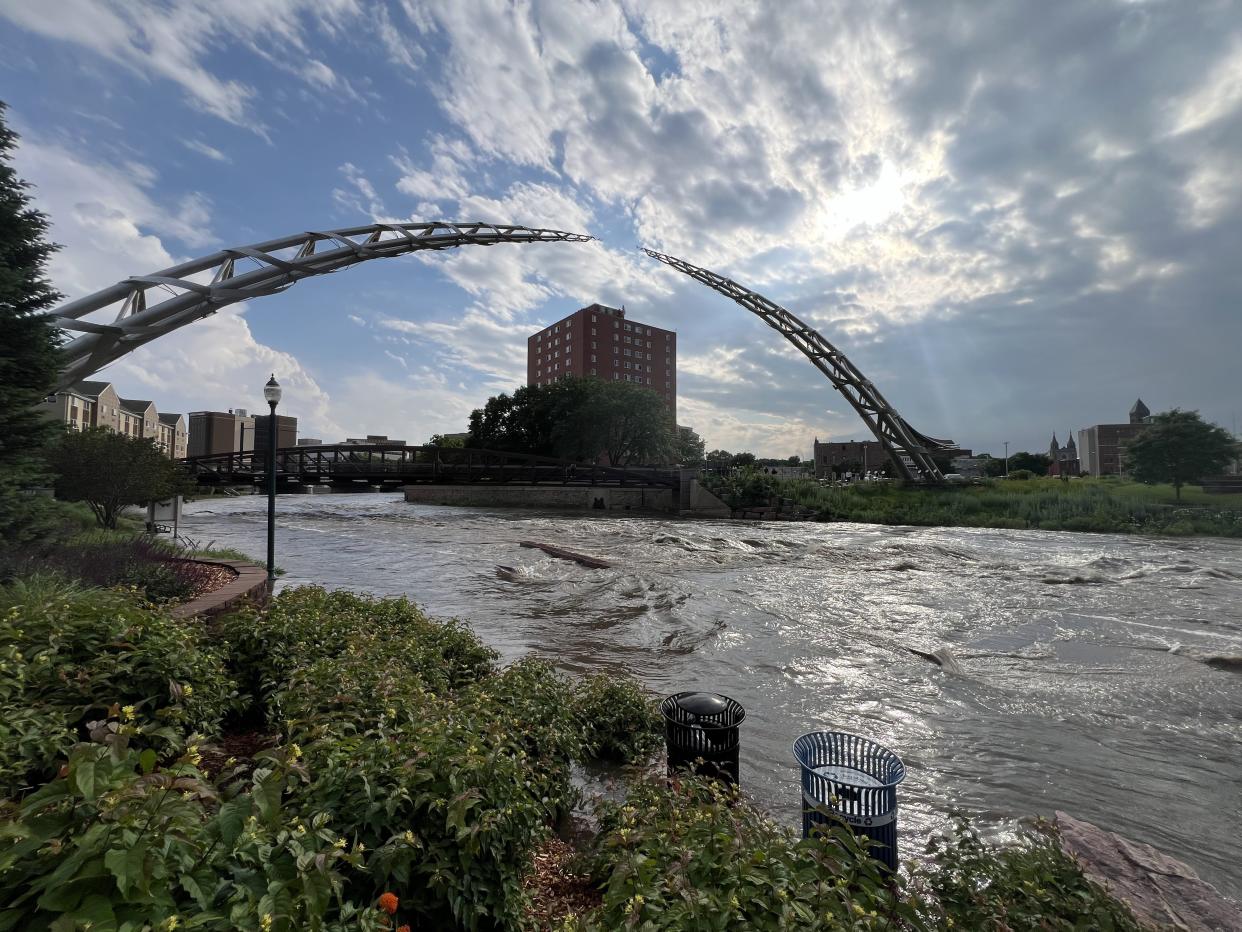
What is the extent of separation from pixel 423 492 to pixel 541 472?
50.0 feet

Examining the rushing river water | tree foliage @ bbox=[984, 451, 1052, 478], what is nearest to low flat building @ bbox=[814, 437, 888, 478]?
tree foliage @ bbox=[984, 451, 1052, 478]

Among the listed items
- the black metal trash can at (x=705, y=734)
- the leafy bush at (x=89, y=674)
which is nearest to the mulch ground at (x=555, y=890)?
the black metal trash can at (x=705, y=734)

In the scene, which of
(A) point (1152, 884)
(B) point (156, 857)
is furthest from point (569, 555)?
(B) point (156, 857)

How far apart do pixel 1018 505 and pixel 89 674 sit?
47.7 metres

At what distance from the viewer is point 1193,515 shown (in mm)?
32500

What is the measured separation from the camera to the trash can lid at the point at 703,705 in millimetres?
4809

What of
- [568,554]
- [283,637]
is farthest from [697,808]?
[568,554]

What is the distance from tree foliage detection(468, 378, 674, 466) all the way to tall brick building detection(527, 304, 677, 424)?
86.2 ft

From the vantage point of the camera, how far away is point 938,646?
10.6 meters

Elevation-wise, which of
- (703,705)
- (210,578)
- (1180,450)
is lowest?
(703,705)

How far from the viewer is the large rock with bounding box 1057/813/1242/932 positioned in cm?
336

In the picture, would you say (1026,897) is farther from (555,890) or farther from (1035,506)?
(1035,506)

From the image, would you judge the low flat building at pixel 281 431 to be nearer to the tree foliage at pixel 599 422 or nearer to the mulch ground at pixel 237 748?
the tree foliage at pixel 599 422

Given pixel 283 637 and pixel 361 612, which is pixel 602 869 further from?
pixel 361 612
